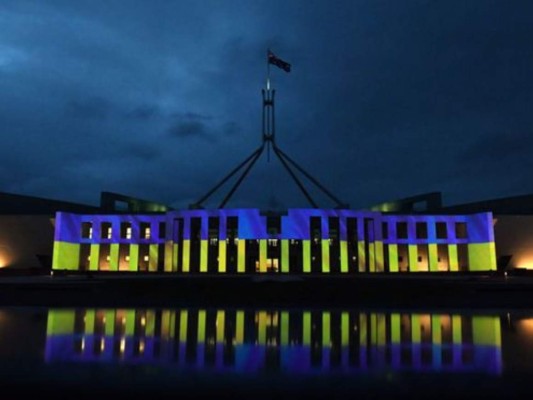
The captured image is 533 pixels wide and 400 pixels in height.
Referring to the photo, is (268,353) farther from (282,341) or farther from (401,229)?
(401,229)

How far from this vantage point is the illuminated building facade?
4547 centimetres

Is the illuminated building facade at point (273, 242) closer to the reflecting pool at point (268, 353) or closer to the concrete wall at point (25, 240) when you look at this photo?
the concrete wall at point (25, 240)

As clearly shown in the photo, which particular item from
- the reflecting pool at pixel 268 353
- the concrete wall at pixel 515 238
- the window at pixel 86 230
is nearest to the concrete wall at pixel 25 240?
the window at pixel 86 230

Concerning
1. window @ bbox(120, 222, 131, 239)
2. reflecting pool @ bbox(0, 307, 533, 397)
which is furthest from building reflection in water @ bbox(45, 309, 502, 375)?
window @ bbox(120, 222, 131, 239)

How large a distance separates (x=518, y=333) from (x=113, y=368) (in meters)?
8.97

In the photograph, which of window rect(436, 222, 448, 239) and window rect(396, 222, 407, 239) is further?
window rect(436, 222, 448, 239)

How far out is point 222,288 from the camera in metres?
20.0

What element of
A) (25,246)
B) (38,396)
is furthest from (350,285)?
(25,246)

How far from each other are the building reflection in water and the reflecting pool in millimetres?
23

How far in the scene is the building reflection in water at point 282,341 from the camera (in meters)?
6.98

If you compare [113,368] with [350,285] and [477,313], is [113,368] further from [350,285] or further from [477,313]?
[350,285]

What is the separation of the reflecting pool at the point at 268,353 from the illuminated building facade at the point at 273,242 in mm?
32508

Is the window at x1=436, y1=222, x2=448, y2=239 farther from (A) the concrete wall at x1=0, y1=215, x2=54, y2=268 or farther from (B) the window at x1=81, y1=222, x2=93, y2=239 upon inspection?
(A) the concrete wall at x1=0, y1=215, x2=54, y2=268

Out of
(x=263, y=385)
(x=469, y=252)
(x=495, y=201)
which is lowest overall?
(x=263, y=385)
